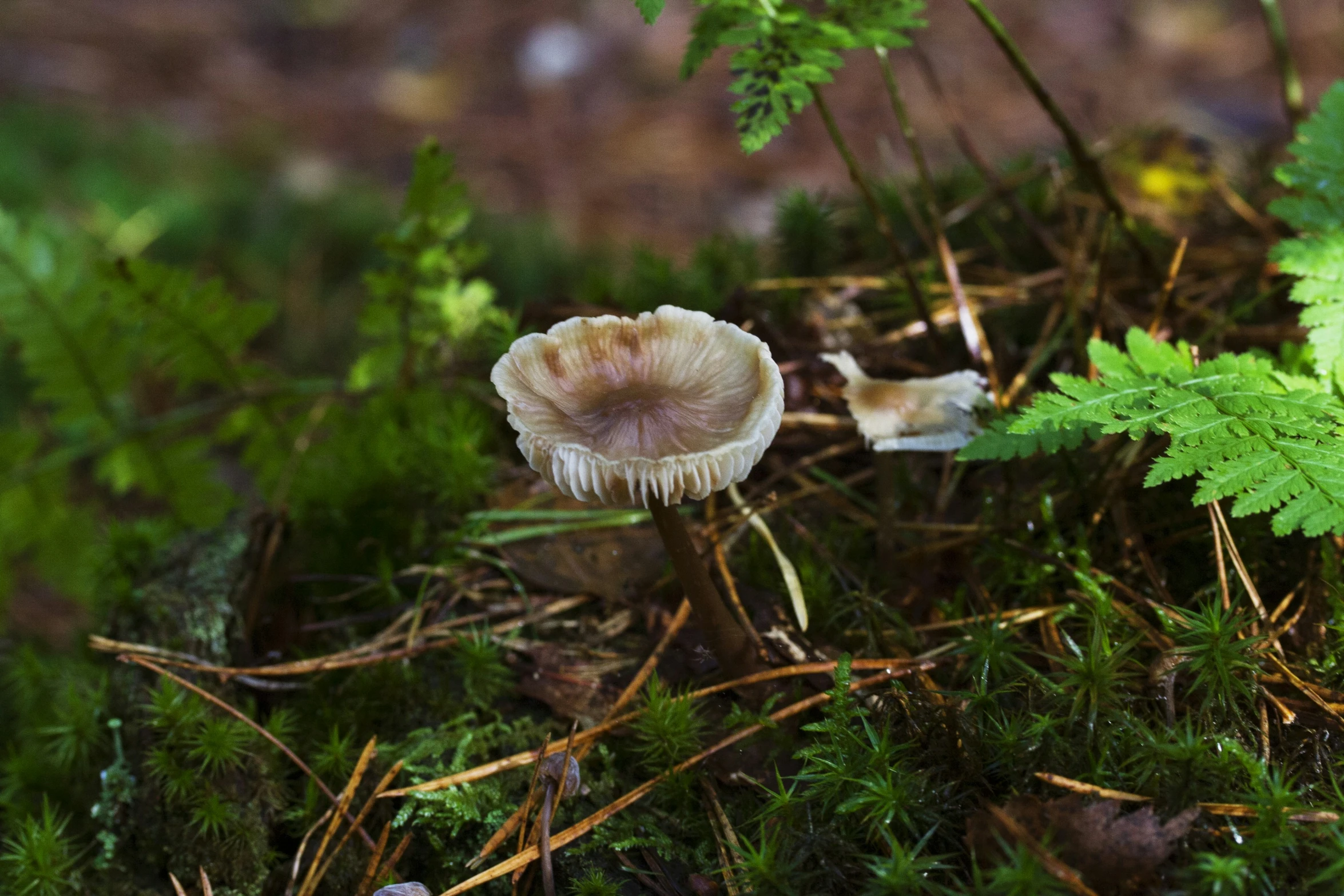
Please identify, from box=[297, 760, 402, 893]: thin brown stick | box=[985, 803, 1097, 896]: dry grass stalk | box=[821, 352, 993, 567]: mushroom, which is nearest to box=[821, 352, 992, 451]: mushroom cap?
box=[821, 352, 993, 567]: mushroom

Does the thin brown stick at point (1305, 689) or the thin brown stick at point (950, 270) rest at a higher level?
the thin brown stick at point (950, 270)

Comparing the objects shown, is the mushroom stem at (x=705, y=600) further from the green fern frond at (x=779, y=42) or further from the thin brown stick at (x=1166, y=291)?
the thin brown stick at (x=1166, y=291)

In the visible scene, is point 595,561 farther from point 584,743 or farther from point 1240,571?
point 1240,571

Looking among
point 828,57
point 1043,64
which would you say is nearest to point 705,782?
point 828,57

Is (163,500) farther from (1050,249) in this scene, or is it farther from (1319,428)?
(1319,428)

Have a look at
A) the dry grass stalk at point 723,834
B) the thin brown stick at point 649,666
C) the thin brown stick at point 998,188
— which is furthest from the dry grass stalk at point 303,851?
the thin brown stick at point 998,188

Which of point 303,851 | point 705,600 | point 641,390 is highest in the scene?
point 641,390

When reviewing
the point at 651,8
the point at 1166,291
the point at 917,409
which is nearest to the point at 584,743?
the point at 917,409
